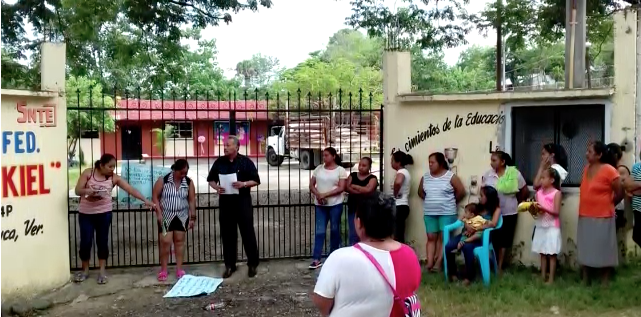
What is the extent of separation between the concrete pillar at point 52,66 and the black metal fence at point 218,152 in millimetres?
342

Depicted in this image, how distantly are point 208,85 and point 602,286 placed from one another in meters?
34.1

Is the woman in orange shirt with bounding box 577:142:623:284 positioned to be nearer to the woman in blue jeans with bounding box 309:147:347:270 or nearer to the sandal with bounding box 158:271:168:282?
the woman in blue jeans with bounding box 309:147:347:270

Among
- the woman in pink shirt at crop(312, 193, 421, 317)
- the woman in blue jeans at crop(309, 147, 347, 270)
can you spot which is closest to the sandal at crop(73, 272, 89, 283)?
the woman in blue jeans at crop(309, 147, 347, 270)

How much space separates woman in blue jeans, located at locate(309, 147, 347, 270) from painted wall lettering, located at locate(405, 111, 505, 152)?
1070mm

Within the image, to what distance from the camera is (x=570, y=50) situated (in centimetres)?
788

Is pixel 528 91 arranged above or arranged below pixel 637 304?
above

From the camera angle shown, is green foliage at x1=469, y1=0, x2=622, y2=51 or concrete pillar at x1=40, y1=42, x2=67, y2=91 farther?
green foliage at x1=469, y1=0, x2=622, y2=51

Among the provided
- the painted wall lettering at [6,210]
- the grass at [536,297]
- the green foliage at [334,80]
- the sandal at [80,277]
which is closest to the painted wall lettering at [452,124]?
A: the grass at [536,297]

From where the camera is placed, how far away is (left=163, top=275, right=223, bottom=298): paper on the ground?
22.0 feet

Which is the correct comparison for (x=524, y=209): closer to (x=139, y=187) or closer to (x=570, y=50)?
(x=570, y=50)

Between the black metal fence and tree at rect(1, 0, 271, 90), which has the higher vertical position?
tree at rect(1, 0, 271, 90)

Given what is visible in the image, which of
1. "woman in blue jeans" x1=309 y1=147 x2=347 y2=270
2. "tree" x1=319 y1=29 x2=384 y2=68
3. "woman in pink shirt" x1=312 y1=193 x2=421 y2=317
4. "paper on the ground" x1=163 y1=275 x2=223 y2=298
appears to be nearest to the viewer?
"woman in pink shirt" x1=312 y1=193 x2=421 y2=317

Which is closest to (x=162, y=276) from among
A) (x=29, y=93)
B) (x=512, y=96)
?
(x=29, y=93)

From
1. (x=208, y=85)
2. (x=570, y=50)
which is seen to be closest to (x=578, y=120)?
(x=570, y=50)
